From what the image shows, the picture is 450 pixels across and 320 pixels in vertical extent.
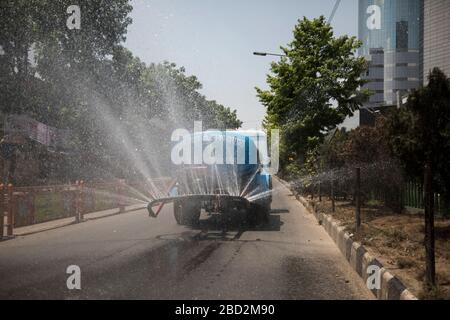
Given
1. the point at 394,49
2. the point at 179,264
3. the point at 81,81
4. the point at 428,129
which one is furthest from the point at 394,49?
the point at 179,264

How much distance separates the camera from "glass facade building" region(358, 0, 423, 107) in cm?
12225

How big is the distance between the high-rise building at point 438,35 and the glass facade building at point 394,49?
42.1 feet

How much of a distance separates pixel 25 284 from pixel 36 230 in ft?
17.4

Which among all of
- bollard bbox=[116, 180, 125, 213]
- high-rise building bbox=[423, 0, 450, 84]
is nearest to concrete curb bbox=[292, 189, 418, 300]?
bollard bbox=[116, 180, 125, 213]

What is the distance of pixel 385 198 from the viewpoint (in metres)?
13.4

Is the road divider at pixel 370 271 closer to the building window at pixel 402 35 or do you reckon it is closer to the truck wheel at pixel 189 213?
the truck wheel at pixel 189 213

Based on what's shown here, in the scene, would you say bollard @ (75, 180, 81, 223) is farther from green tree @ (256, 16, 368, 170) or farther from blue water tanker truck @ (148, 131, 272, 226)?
green tree @ (256, 16, 368, 170)

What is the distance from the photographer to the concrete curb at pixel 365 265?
15.2 feet

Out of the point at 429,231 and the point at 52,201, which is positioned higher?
the point at 429,231

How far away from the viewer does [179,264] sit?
6637 mm

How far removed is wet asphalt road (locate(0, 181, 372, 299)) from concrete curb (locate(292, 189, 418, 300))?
15 centimetres

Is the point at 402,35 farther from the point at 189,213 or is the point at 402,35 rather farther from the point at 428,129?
the point at 428,129

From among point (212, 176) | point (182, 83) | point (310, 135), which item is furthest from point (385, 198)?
point (182, 83)
